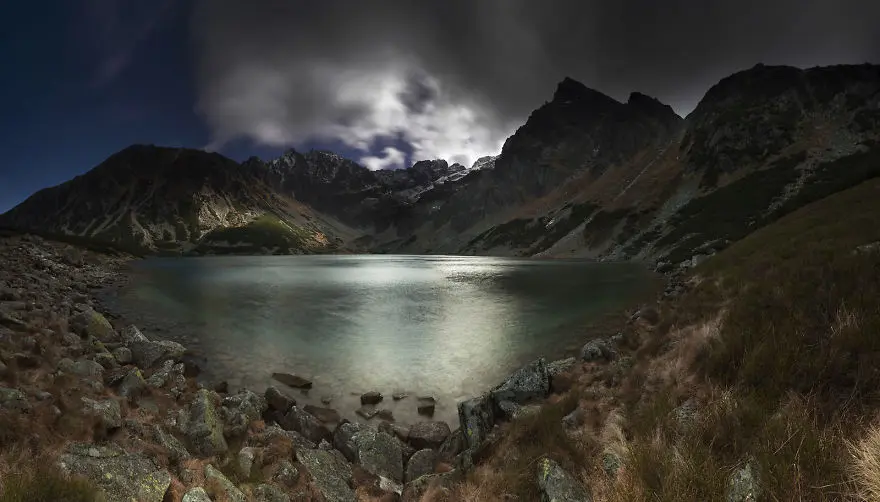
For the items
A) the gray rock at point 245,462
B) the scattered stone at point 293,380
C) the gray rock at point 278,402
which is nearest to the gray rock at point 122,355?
the scattered stone at point 293,380

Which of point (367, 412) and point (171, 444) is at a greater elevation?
point (171, 444)

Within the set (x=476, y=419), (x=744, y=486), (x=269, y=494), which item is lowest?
(x=476, y=419)

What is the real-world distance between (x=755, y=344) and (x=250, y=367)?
844 inches

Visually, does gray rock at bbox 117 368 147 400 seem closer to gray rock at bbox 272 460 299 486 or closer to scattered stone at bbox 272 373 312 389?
gray rock at bbox 272 460 299 486

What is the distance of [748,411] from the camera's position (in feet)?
18.2

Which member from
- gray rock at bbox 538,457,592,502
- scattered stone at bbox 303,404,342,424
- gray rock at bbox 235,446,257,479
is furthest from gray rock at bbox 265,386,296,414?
gray rock at bbox 538,457,592,502

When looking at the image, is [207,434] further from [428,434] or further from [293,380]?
[293,380]

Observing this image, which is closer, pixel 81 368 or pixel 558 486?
pixel 558 486

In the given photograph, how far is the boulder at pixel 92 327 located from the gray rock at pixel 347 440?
52.6 feet

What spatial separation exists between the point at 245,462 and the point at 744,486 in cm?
946

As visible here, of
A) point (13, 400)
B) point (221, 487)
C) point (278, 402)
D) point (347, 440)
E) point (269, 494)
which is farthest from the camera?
point (278, 402)

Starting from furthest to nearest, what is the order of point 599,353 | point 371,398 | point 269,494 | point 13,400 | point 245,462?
point 371,398 → point 599,353 → point 245,462 → point 269,494 → point 13,400

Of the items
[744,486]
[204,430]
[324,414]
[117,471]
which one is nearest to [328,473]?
[204,430]

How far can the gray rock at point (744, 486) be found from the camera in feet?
13.5
